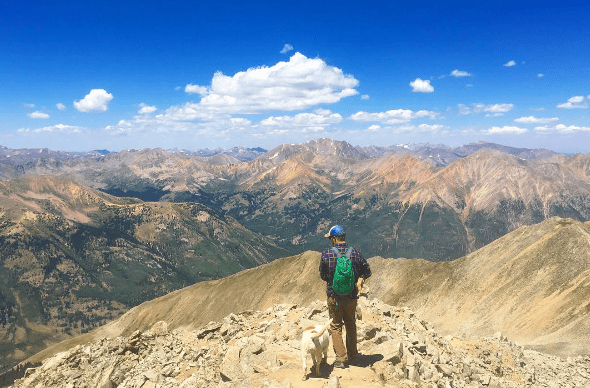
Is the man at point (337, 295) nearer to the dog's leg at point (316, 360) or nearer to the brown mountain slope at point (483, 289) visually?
the dog's leg at point (316, 360)

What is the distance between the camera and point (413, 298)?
91688 millimetres

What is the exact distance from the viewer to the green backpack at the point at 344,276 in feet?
47.8

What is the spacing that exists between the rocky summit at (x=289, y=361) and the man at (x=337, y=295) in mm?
Result: 1275

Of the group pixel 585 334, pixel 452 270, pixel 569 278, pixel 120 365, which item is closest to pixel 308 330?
pixel 120 365

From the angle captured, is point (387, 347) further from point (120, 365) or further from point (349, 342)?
point (120, 365)

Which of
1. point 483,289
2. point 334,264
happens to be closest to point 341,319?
point 334,264

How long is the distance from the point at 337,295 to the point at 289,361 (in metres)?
4.80

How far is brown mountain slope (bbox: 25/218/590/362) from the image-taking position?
206 feet

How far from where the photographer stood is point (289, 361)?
1736cm

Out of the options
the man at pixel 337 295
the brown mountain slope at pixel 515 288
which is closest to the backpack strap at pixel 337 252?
the man at pixel 337 295

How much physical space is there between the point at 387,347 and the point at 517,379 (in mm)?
12842

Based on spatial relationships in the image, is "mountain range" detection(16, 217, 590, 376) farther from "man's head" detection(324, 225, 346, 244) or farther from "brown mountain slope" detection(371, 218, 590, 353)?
"man's head" detection(324, 225, 346, 244)

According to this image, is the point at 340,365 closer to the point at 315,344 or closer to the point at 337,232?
the point at 315,344

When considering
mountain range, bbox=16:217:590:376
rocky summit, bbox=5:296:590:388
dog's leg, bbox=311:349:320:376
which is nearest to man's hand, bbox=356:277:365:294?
dog's leg, bbox=311:349:320:376
